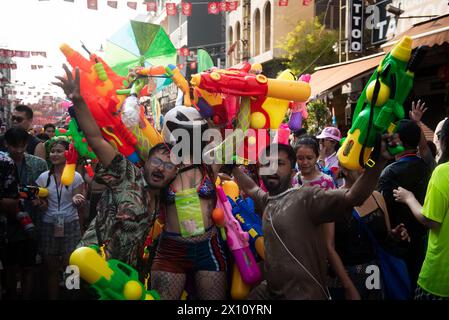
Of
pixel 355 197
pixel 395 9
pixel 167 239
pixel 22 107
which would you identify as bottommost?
pixel 167 239

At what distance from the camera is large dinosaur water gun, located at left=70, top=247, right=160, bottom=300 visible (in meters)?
2.61

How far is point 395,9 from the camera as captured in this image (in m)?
10.4

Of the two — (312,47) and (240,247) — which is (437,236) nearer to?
(240,247)

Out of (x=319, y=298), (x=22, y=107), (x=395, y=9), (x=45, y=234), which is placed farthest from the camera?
(x=395, y=9)

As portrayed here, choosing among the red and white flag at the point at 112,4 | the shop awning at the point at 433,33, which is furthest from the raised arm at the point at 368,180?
the red and white flag at the point at 112,4

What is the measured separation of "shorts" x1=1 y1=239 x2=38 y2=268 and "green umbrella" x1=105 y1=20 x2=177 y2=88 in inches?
72.0

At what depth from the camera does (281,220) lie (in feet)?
8.80

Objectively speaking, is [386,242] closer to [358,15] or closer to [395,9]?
[395,9]

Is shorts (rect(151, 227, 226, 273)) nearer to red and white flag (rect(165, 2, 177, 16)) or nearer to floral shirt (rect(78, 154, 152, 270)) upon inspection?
floral shirt (rect(78, 154, 152, 270))

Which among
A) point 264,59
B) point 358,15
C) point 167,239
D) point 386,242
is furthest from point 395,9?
point 264,59

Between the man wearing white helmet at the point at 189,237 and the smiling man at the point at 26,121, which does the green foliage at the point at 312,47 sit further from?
the man wearing white helmet at the point at 189,237

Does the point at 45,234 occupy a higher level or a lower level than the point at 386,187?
lower

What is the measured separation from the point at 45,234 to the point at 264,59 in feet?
57.8

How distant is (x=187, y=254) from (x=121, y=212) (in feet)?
1.74
